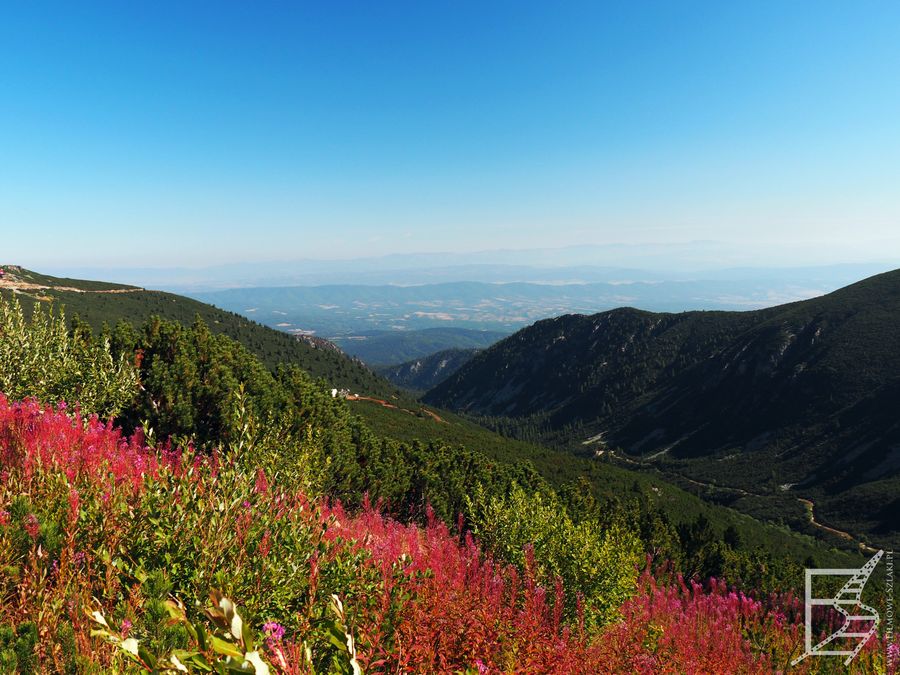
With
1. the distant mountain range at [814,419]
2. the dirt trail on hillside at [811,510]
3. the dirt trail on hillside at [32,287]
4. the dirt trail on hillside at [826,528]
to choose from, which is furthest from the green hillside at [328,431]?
the dirt trail on hillside at [32,287]

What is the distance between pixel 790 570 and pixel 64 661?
71567mm

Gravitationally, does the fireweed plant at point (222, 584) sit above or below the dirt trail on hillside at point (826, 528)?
above

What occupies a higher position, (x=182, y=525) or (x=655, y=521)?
(x=182, y=525)

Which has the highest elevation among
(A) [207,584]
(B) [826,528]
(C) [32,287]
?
(C) [32,287]

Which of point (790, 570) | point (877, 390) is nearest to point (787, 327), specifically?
point (877, 390)

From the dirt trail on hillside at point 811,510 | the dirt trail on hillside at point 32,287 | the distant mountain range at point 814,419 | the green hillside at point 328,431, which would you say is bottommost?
the dirt trail on hillside at point 811,510

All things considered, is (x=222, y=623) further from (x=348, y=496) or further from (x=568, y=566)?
(x=348, y=496)

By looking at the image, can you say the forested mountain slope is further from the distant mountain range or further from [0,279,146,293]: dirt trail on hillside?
the distant mountain range

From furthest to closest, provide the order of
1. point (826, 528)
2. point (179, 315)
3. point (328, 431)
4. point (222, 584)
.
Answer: point (179, 315)
point (826, 528)
point (328, 431)
point (222, 584)

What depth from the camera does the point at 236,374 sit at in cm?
2148

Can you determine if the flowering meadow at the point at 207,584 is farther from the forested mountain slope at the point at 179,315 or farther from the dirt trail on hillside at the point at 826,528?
the forested mountain slope at the point at 179,315

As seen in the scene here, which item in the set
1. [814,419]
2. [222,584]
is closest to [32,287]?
[222,584]

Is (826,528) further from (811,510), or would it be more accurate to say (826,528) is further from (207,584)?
(207,584)

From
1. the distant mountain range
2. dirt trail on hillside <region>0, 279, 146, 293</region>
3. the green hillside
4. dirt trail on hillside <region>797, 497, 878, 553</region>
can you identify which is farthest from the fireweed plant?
dirt trail on hillside <region>0, 279, 146, 293</region>
